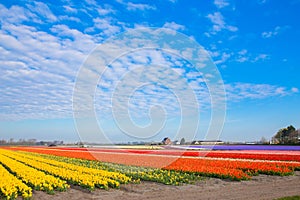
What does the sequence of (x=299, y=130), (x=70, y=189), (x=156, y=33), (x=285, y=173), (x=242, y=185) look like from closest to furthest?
(x=70, y=189) < (x=242, y=185) < (x=285, y=173) < (x=156, y=33) < (x=299, y=130)

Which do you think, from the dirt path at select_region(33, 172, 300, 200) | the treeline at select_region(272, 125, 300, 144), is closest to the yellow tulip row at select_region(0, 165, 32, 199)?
the dirt path at select_region(33, 172, 300, 200)

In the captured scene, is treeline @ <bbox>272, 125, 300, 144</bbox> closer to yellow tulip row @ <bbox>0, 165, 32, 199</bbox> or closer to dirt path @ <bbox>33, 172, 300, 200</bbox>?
dirt path @ <bbox>33, 172, 300, 200</bbox>

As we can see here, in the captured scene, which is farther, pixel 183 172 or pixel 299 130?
pixel 299 130

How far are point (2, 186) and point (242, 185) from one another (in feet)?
32.9

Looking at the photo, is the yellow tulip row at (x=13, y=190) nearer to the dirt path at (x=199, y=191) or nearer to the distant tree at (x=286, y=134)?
the dirt path at (x=199, y=191)

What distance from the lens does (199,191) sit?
514 inches

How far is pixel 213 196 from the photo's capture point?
1177cm

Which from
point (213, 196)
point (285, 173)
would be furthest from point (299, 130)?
point (213, 196)

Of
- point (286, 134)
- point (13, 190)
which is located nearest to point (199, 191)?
point (13, 190)

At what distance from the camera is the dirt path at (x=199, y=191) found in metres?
11.8

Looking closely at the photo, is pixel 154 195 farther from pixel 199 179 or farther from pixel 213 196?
pixel 199 179

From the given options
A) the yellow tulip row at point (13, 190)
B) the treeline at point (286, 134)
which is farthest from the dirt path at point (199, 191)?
the treeline at point (286, 134)

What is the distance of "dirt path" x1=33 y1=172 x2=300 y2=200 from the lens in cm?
1176

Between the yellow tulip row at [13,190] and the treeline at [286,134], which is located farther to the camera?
the treeline at [286,134]
